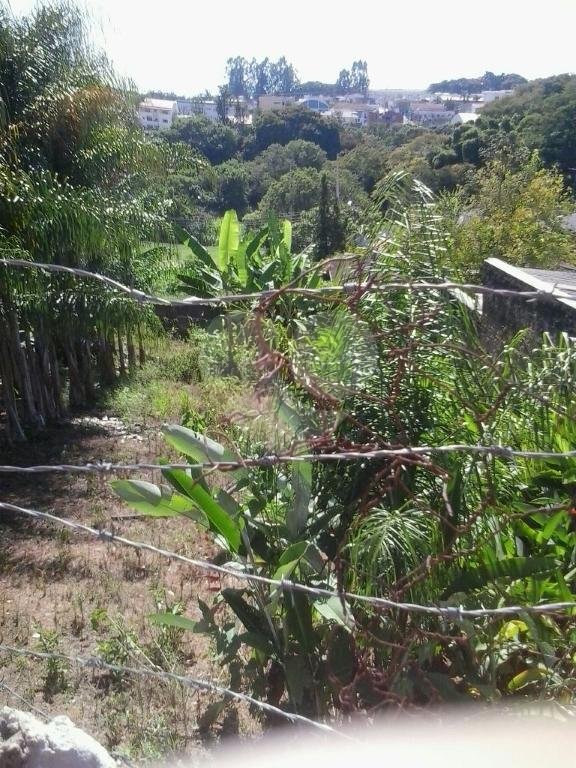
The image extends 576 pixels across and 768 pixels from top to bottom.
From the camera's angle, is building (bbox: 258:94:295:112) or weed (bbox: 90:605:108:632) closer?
weed (bbox: 90:605:108:632)

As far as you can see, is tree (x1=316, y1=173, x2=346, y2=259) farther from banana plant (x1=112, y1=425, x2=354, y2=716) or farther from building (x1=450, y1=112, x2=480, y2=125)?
building (x1=450, y1=112, x2=480, y2=125)

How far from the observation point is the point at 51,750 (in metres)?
1.76

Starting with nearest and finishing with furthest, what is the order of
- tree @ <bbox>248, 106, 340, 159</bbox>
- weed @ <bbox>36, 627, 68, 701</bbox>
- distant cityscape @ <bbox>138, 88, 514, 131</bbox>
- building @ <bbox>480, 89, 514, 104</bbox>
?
weed @ <bbox>36, 627, 68, 701</bbox>
tree @ <bbox>248, 106, 340, 159</bbox>
distant cityscape @ <bbox>138, 88, 514, 131</bbox>
building @ <bbox>480, 89, 514, 104</bbox>

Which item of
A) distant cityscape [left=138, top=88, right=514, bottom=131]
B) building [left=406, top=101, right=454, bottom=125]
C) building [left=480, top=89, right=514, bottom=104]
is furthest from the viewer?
building [left=406, top=101, right=454, bottom=125]

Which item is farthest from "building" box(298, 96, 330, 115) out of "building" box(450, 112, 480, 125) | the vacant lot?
the vacant lot

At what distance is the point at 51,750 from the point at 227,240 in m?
7.97

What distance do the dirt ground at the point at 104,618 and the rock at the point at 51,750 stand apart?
39cm

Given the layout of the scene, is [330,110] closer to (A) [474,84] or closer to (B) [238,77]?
→ (B) [238,77]

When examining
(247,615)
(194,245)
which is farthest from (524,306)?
(247,615)

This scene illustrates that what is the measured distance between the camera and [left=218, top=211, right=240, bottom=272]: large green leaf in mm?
9188

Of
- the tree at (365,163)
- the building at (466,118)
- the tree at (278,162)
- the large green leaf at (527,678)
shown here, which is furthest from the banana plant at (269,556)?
the building at (466,118)

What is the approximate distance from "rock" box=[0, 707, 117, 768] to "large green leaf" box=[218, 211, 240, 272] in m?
7.70

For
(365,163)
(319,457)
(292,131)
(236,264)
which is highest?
(292,131)

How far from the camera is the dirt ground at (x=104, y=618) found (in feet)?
9.37
